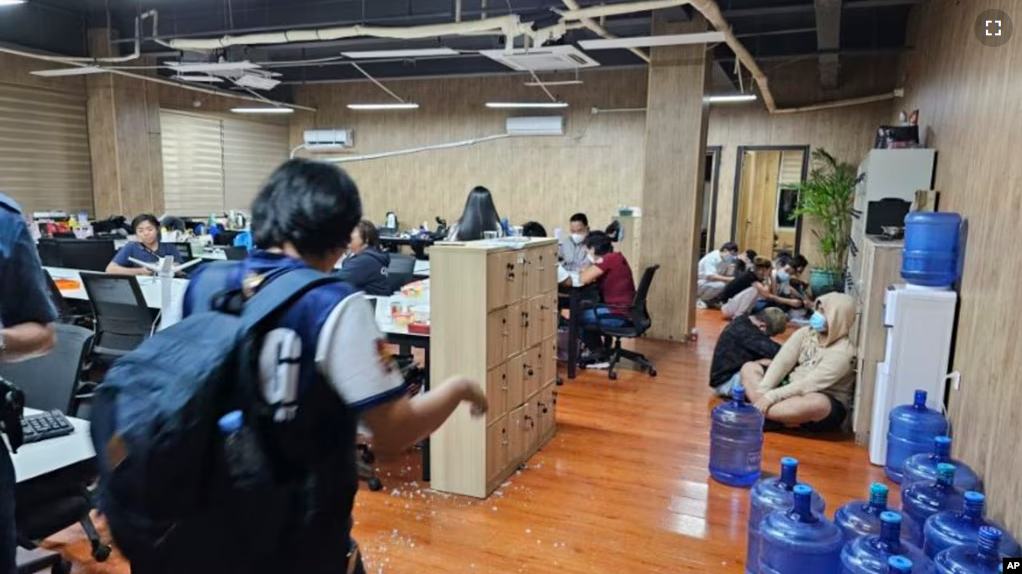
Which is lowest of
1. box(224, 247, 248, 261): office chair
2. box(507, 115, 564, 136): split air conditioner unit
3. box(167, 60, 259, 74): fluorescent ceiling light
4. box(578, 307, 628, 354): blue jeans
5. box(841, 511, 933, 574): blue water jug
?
box(841, 511, 933, 574): blue water jug

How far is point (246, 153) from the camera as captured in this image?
37.3 ft

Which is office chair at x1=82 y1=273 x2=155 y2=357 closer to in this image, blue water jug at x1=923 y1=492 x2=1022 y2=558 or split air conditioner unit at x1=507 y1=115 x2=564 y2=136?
blue water jug at x1=923 y1=492 x2=1022 y2=558

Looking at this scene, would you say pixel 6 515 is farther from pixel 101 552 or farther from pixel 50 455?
pixel 101 552

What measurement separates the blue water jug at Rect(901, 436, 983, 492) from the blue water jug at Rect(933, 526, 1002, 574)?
2.28ft

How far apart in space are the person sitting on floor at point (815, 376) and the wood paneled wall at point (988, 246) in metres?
0.72

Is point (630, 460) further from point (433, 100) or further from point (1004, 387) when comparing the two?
point (433, 100)

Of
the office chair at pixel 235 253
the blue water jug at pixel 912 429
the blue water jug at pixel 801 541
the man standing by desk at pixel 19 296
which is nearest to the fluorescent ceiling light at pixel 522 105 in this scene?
the office chair at pixel 235 253

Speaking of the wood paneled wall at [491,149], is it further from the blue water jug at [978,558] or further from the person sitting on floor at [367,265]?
the blue water jug at [978,558]

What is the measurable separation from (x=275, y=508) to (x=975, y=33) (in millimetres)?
4449

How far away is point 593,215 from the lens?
34.1 ft

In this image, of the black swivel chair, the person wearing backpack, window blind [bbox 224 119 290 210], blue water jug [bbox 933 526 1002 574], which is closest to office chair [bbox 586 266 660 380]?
blue water jug [bbox 933 526 1002 574]

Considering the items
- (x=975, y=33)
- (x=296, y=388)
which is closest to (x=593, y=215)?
(x=975, y=33)

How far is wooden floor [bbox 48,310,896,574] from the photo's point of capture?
270 cm

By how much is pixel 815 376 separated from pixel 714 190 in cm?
628
